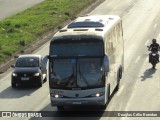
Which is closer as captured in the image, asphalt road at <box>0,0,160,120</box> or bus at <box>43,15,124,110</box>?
bus at <box>43,15,124,110</box>

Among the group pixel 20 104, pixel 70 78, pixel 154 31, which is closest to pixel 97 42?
pixel 70 78

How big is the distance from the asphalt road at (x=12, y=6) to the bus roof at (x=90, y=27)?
3340 centimetres

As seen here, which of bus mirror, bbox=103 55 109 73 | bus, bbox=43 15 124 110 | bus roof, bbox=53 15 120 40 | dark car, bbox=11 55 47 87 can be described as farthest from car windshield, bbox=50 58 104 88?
dark car, bbox=11 55 47 87

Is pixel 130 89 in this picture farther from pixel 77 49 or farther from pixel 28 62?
pixel 28 62

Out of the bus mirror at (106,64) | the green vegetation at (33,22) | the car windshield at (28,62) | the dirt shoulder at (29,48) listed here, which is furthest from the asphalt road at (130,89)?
the green vegetation at (33,22)

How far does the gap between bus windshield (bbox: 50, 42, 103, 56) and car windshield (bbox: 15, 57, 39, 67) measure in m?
8.13

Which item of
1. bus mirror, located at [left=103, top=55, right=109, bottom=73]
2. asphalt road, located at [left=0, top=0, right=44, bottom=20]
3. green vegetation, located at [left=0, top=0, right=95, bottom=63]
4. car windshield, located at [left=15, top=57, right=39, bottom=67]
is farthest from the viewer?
asphalt road, located at [left=0, top=0, right=44, bottom=20]

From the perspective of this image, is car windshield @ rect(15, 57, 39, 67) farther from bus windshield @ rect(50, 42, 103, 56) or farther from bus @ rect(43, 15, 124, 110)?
bus windshield @ rect(50, 42, 103, 56)

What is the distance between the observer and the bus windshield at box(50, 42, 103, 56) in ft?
78.7

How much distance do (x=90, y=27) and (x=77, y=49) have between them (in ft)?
9.25

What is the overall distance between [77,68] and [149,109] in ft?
12.8

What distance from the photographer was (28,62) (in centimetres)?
3228

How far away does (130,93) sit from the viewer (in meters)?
A: 28.1

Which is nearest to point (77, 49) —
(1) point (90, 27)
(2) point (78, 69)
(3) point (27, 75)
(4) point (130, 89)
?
(2) point (78, 69)
